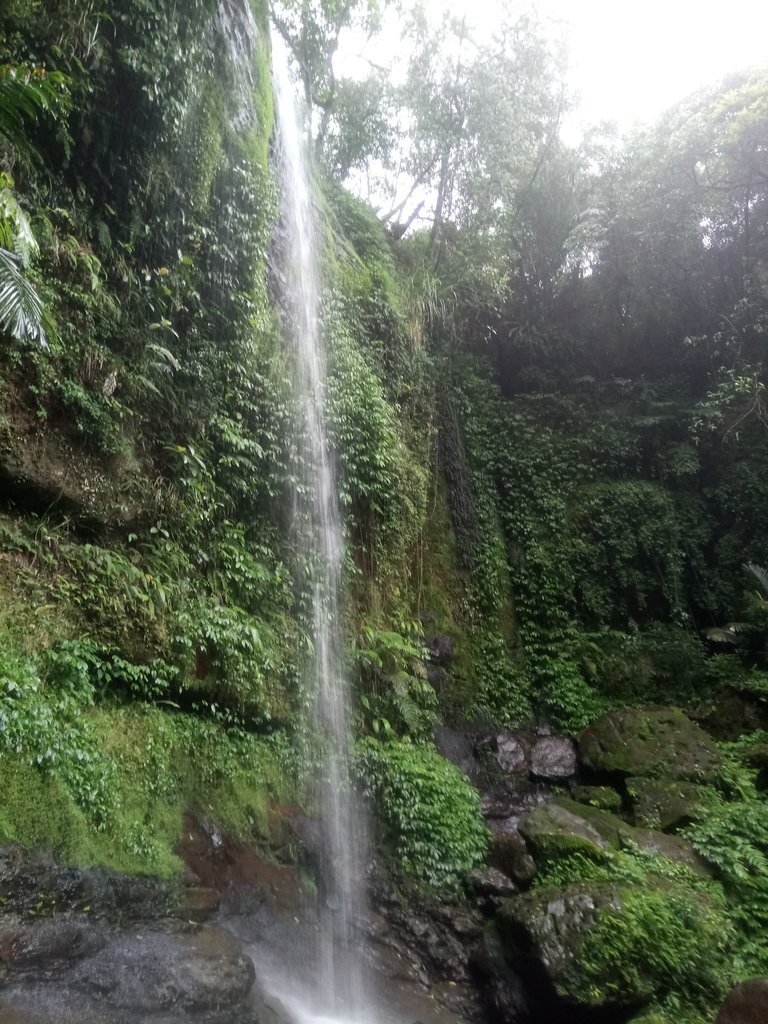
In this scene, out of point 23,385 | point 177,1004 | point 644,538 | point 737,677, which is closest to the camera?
point 177,1004

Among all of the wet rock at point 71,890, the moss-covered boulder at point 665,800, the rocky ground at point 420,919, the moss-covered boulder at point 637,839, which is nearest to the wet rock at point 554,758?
the rocky ground at point 420,919

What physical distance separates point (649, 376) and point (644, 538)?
3.85m

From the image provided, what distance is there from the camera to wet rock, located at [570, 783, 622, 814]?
7309 mm

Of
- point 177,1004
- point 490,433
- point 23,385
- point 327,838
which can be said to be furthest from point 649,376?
point 177,1004

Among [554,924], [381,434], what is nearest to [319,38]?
Result: [381,434]

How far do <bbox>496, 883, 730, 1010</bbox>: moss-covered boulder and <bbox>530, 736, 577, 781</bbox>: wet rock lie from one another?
102 inches

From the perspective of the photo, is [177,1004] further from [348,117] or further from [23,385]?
[348,117]

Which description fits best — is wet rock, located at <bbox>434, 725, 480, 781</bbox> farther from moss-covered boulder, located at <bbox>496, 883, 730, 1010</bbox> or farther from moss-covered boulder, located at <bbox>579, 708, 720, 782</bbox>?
moss-covered boulder, located at <bbox>496, 883, 730, 1010</bbox>

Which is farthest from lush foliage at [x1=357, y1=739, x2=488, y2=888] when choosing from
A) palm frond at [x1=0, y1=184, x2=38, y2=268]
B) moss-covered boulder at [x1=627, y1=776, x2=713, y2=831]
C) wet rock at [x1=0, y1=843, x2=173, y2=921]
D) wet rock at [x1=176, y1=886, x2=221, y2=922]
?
palm frond at [x1=0, y1=184, x2=38, y2=268]

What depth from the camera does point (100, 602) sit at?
5348mm

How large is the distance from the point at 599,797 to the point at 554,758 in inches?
42.6

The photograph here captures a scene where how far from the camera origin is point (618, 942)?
511 centimetres

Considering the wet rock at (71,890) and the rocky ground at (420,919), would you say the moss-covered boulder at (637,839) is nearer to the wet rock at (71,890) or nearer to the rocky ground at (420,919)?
the rocky ground at (420,919)

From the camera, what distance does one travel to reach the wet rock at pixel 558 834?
6.25 meters
